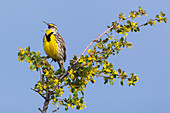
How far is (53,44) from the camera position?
7.68 meters

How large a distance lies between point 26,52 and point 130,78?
214cm

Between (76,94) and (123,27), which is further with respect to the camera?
(123,27)

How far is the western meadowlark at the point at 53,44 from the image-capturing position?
25.2 feet

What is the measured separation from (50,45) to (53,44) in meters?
0.08

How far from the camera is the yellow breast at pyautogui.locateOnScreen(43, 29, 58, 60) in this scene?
767 centimetres

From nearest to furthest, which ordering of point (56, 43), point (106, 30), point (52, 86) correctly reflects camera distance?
point (52, 86) → point (106, 30) → point (56, 43)

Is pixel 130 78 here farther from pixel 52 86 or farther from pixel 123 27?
pixel 52 86

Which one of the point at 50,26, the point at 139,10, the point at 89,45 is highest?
the point at 50,26

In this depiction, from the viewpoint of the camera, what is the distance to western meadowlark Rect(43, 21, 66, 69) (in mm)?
7676

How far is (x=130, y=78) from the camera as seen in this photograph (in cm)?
585

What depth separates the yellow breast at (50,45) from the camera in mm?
7668

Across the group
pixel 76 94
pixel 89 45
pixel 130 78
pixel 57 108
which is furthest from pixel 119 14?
pixel 57 108

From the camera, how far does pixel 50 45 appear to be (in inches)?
302

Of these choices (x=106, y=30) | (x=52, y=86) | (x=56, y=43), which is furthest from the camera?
(x=56, y=43)
